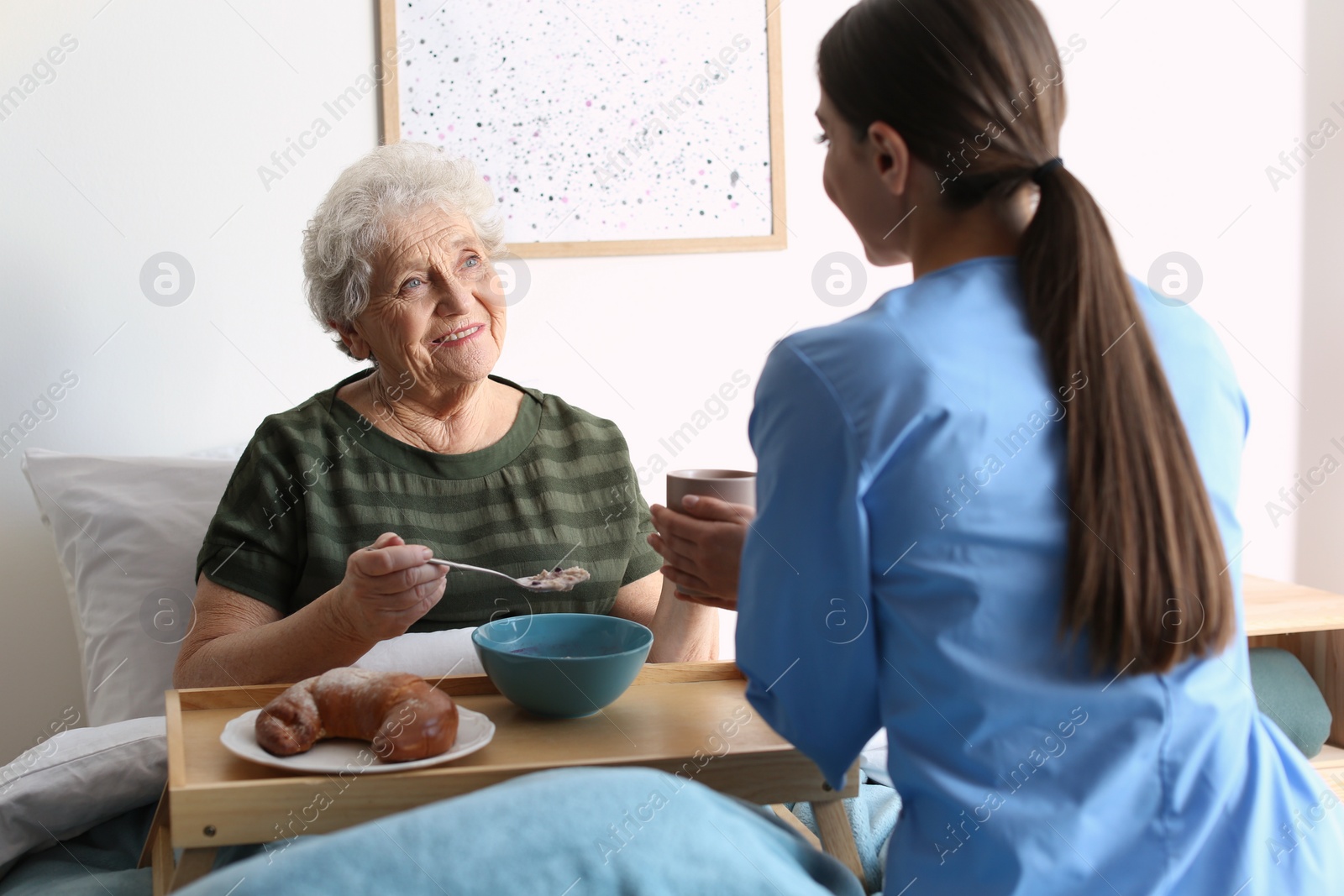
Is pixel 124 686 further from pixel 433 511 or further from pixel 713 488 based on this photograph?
pixel 713 488

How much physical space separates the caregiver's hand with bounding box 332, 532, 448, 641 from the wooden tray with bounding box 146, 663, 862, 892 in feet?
0.37

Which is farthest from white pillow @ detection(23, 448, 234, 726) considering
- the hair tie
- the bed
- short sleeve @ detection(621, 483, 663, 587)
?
the hair tie

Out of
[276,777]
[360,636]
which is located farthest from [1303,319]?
[276,777]

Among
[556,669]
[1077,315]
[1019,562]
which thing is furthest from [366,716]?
[1077,315]

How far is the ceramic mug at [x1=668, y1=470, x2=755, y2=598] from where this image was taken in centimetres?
109

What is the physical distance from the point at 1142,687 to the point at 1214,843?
0.14 m

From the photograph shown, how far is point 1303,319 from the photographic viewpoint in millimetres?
2572

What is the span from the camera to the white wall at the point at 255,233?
1.94 m

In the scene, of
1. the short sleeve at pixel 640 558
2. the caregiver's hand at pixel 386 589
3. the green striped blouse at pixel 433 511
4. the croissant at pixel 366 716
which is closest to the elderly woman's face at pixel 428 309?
the green striped blouse at pixel 433 511

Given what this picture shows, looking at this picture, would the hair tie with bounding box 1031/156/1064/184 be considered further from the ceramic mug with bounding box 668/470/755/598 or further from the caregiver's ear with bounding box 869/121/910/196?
the ceramic mug with bounding box 668/470/755/598

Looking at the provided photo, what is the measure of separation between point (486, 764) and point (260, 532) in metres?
0.71

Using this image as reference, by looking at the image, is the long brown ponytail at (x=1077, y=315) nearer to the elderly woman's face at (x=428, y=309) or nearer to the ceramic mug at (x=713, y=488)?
the ceramic mug at (x=713, y=488)

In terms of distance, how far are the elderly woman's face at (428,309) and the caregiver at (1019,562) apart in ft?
2.75

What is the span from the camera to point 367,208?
1615 mm
